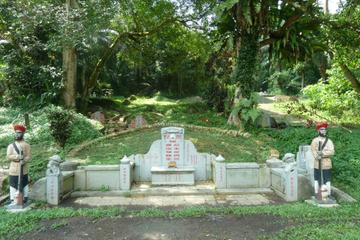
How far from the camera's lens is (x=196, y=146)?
10.7 metres

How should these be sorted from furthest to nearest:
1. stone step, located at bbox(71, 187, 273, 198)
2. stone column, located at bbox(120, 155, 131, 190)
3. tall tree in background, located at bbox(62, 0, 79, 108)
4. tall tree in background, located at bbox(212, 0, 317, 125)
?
1. tall tree in background, located at bbox(62, 0, 79, 108)
2. tall tree in background, located at bbox(212, 0, 317, 125)
3. stone column, located at bbox(120, 155, 131, 190)
4. stone step, located at bbox(71, 187, 273, 198)

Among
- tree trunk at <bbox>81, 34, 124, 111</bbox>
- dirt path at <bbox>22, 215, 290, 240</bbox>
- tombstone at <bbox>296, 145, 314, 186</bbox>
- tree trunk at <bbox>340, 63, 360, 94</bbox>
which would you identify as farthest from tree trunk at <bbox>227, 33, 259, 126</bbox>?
dirt path at <bbox>22, 215, 290, 240</bbox>

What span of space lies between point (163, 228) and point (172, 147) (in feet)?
11.1

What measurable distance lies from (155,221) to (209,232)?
3.38 ft

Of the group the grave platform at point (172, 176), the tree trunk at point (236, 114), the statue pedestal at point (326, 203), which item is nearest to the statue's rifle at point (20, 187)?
the grave platform at point (172, 176)

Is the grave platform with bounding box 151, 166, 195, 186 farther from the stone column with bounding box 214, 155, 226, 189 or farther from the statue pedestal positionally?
the statue pedestal

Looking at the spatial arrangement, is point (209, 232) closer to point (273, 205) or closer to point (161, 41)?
point (273, 205)

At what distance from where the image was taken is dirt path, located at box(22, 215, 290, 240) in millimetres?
5402

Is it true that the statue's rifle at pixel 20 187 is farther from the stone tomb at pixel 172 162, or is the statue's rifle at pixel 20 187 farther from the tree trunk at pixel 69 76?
the tree trunk at pixel 69 76

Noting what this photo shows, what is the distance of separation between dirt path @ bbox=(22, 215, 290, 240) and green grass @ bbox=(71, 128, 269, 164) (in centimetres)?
344

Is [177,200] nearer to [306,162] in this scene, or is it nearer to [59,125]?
[306,162]

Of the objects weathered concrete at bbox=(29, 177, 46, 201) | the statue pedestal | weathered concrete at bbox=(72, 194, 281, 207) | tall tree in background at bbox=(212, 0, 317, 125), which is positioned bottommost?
weathered concrete at bbox=(72, 194, 281, 207)

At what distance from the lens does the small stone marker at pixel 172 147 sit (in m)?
8.97

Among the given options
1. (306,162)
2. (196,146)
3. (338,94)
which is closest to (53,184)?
(196,146)
